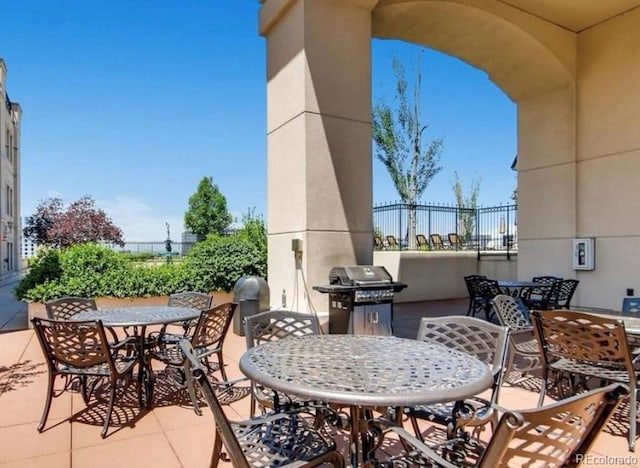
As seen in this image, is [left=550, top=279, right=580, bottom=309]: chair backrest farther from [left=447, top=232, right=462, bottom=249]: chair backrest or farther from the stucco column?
[left=447, top=232, right=462, bottom=249]: chair backrest

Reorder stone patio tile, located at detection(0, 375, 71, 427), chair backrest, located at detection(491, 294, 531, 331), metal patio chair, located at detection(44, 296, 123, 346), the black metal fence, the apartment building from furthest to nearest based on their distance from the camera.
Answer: the apartment building
the black metal fence
chair backrest, located at detection(491, 294, 531, 331)
metal patio chair, located at detection(44, 296, 123, 346)
stone patio tile, located at detection(0, 375, 71, 427)

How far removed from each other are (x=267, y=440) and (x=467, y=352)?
1409mm

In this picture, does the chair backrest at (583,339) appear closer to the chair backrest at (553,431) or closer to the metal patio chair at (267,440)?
the chair backrest at (553,431)

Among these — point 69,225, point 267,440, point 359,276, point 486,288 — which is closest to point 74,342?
point 267,440

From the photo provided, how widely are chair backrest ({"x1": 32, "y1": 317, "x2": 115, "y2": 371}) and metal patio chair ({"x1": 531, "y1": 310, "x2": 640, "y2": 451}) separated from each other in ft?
10.6

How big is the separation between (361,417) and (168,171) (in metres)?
34.0

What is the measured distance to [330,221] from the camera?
229 inches

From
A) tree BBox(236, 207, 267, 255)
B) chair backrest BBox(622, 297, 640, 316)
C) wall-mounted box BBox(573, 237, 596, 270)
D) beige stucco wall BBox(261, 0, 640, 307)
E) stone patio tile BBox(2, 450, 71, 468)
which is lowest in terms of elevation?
stone patio tile BBox(2, 450, 71, 468)

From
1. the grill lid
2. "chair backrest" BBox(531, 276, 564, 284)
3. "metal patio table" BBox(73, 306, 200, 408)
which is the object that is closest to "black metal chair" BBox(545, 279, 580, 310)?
"chair backrest" BBox(531, 276, 564, 284)

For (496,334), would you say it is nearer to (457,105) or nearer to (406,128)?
(406,128)

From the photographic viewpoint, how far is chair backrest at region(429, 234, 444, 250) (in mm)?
11523

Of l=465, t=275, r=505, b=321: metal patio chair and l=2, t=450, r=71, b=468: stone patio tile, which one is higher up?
l=465, t=275, r=505, b=321: metal patio chair

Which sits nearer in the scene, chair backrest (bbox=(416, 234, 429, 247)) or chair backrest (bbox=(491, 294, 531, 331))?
chair backrest (bbox=(491, 294, 531, 331))

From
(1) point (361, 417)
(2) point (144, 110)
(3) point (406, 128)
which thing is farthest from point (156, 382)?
(2) point (144, 110)
